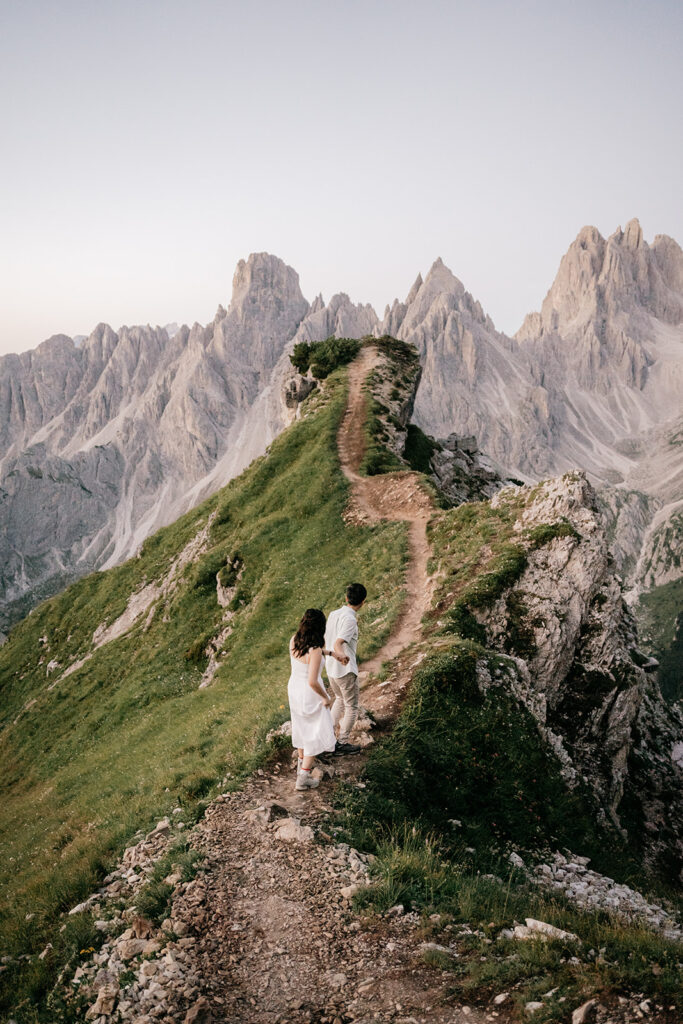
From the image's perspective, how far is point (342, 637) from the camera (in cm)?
1491

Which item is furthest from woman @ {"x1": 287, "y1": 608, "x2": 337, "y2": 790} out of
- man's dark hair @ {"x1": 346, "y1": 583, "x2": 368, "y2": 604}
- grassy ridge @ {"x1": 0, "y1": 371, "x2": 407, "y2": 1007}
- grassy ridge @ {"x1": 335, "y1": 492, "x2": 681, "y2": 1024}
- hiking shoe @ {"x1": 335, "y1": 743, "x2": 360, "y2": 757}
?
grassy ridge @ {"x1": 0, "y1": 371, "x2": 407, "y2": 1007}

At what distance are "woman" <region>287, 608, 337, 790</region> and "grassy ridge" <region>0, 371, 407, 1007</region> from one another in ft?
9.12

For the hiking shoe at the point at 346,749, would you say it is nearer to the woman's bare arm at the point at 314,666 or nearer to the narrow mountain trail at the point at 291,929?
the narrow mountain trail at the point at 291,929

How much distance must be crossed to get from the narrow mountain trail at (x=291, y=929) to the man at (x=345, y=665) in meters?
0.77

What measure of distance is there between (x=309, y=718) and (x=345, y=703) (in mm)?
1757

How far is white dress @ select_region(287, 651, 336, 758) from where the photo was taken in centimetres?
1382

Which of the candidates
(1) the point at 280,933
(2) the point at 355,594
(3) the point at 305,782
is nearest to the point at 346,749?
(3) the point at 305,782

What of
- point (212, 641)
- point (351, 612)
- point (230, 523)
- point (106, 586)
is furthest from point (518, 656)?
point (106, 586)

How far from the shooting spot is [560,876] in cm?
1462

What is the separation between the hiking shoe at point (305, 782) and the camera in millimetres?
13766

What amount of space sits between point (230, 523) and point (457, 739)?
111ft

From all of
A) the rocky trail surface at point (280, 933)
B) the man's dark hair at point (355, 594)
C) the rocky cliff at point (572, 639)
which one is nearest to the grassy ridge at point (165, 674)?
the rocky trail surface at point (280, 933)

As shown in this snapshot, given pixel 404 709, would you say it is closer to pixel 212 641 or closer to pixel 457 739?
pixel 457 739

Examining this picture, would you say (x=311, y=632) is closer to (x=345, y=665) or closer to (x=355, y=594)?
(x=345, y=665)
